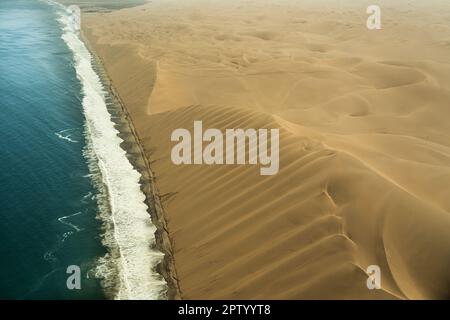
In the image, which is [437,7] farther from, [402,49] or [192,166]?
[192,166]

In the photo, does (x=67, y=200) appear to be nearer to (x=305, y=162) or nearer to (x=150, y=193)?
(x=150, y=193)

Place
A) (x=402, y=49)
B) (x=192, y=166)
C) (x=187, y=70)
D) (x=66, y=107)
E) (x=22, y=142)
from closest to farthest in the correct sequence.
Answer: (x=192, y=166)
(x=22, y=142)
(x=66, y=107)
(x=187, y=70)
(x=402, y=49)

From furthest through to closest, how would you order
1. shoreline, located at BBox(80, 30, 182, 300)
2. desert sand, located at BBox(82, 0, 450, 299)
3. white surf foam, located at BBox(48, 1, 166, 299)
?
1. shoreline, located at BBox(80, 30, 182, 300)
2. white surf foam, located at BBox(48, 1, 166, 299)
3. desert sand, located at BBox(82, 0, 450, 299)

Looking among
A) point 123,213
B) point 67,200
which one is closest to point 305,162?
point 123,213

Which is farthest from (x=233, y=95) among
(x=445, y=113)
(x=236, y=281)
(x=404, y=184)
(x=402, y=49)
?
(x=402, y=49)

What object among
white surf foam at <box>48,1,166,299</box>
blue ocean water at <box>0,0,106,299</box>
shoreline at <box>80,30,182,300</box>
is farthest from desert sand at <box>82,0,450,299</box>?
blue ocean water at <box>0,0,106,299</box>

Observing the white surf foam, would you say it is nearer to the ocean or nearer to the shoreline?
the ocean

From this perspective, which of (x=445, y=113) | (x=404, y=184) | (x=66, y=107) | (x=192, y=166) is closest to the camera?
(x=404, y=184)
